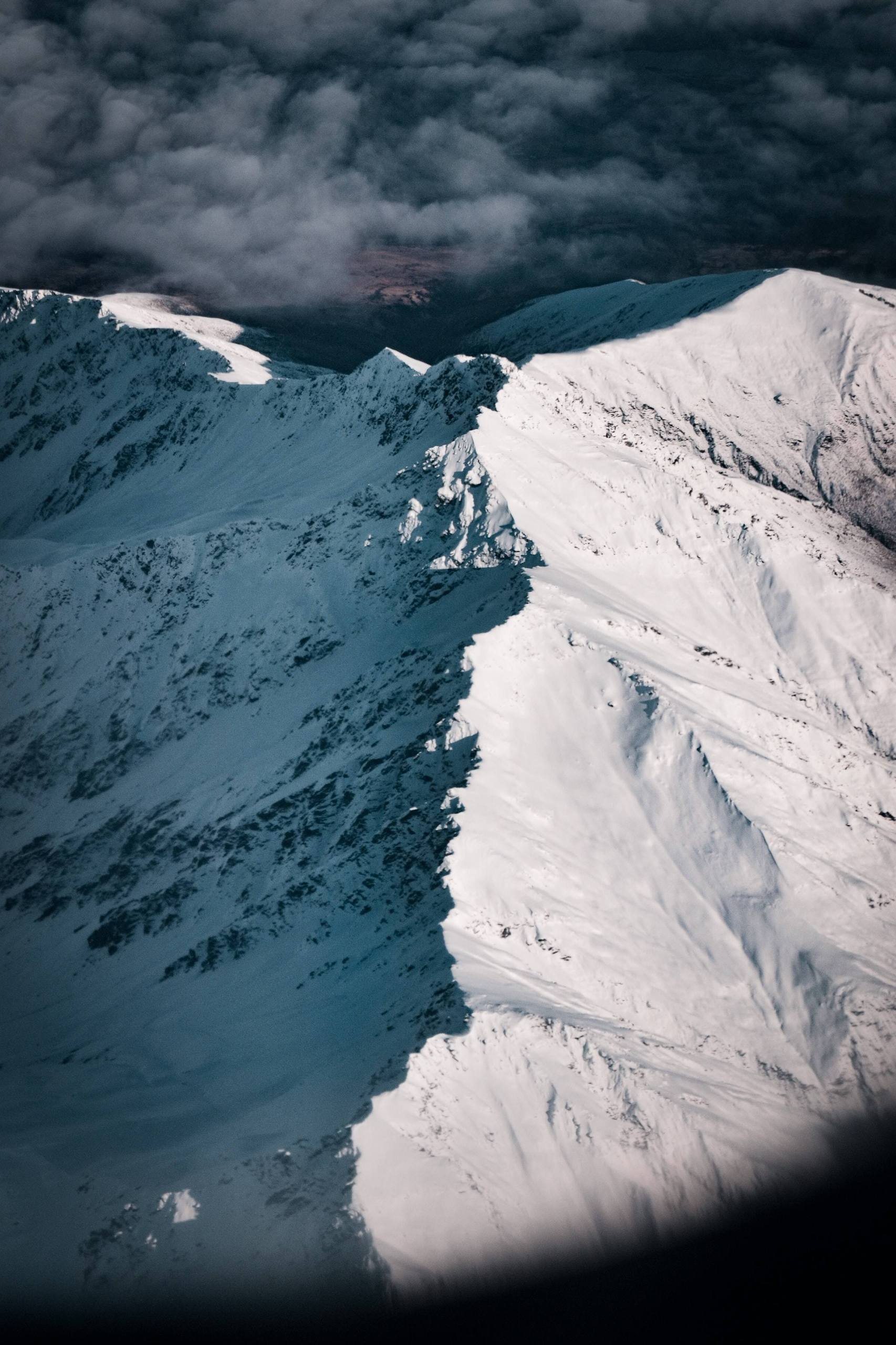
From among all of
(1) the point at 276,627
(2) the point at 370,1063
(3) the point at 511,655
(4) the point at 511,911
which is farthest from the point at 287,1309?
(1) the point at 276,627

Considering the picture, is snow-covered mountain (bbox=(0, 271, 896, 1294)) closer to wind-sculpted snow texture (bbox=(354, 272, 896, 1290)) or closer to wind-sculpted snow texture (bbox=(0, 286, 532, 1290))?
wind-sculpted snow texture (bbox=(354, 272, 896, 1290))

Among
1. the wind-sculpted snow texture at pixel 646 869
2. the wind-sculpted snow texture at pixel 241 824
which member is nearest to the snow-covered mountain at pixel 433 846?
the wind-sculpted snow texture at pixel 646 869

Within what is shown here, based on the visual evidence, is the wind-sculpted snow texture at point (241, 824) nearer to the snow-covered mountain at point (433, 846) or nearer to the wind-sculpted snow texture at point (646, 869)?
the snow-covered mountain at point (433, 846)

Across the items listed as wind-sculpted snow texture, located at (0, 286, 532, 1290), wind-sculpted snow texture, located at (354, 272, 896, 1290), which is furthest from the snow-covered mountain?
wind-sculpted snow texture, located at (0, 286, 532, 1290)

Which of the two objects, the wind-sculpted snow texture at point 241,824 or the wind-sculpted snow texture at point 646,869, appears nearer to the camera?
the wind-sculpted snow texture at point 646,869

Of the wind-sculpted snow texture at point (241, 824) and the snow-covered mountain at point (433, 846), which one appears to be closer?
the snow-covered mountain at point (433, 846)

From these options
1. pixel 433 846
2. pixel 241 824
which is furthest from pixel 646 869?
pixel 241 824
